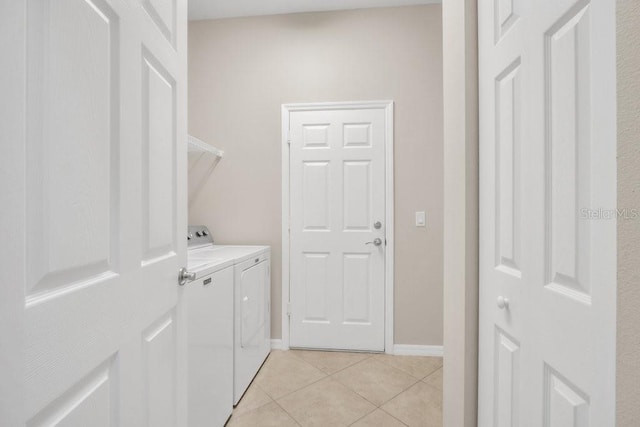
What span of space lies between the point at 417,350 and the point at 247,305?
4.82 feet

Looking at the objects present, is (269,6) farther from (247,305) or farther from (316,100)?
(247,305)

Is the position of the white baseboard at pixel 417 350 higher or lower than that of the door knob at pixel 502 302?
lower

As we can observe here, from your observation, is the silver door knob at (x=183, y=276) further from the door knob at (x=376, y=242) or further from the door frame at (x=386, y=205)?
the door knob at (x=376, y=242)

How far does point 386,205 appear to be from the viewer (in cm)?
248

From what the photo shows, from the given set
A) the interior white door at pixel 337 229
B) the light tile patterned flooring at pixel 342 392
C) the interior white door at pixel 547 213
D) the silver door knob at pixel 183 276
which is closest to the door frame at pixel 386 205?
the interior white door at pixel 337 229

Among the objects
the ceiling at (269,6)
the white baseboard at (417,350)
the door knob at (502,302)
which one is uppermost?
the ceiling at (269,6)

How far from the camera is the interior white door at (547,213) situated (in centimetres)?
55

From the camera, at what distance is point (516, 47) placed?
0.83 m

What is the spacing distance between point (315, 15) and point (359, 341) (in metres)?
2.80

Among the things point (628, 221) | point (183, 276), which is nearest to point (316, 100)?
point (183, 276)

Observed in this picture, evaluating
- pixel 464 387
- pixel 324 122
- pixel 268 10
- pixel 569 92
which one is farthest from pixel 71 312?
pixel 268 10

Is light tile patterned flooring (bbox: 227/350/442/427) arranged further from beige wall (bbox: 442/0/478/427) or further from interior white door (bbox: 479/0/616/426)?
interior white door (bbox: 479/0/616/426)

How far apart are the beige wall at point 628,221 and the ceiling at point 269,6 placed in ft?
7.95

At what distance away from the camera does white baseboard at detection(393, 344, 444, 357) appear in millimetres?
2434
